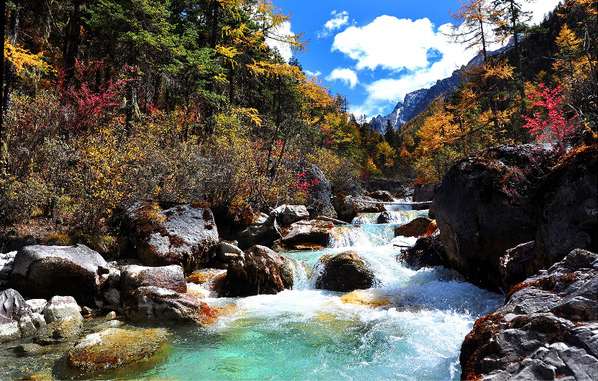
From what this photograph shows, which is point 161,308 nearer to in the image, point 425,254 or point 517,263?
point 517,263

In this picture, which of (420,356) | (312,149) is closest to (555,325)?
(420,356)

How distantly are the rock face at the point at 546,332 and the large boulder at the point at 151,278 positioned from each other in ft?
21.4

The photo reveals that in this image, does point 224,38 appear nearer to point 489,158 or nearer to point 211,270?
point 211,270

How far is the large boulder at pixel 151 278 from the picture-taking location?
7.66 meters

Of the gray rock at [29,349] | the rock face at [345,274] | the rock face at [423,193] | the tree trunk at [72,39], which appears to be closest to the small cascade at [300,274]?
the rock face at [345,274]

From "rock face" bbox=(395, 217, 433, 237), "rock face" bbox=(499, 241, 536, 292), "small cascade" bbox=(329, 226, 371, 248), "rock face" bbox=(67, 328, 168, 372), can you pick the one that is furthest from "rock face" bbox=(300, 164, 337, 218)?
"rock face" bbox=(67, 328, 168, 372)

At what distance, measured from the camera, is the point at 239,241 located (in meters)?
12.9

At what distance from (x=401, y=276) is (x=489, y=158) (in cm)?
425

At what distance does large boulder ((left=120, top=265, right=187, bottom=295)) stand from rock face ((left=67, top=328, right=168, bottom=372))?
1.86 meters

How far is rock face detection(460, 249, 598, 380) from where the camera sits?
9.45 ft

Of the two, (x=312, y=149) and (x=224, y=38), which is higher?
(x=224, y=38)

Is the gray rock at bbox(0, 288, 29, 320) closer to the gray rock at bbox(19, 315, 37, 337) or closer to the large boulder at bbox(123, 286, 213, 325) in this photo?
the gray rock at bbox(19, 315, 37, 337)

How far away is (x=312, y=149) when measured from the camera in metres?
25.5

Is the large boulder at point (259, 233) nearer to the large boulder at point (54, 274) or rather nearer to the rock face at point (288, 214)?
the rock face at point (288, 214)
